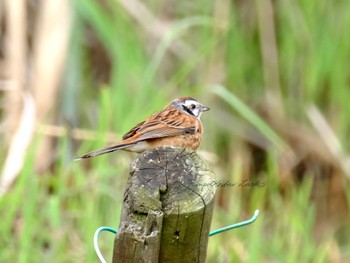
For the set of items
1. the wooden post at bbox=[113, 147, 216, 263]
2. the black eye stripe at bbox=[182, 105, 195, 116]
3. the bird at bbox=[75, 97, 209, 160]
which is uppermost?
the black eye stripe at bbox=[182, 105, 195, 116]

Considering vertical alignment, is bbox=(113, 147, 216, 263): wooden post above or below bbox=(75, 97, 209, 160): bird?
below

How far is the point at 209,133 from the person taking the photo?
7.43m

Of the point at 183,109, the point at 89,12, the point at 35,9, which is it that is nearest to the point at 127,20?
the point at 89,12

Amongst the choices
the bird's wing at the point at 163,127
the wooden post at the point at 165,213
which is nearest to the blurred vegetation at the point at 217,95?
the bird's wing at the point at 163,127

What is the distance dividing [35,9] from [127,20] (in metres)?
0.78

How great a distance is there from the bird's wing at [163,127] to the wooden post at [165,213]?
4.68ft

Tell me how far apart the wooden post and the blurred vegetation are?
8.50ft

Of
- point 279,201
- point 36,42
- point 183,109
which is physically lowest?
point 279,201

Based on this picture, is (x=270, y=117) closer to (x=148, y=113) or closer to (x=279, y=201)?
(x=279, y=201)

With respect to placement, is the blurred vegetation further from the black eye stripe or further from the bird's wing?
the bird's wing

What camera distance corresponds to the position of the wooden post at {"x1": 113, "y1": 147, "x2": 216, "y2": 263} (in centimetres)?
286

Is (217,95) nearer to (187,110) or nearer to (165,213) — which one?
(187,110)

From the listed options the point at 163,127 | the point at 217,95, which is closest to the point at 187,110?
the point at 163,127

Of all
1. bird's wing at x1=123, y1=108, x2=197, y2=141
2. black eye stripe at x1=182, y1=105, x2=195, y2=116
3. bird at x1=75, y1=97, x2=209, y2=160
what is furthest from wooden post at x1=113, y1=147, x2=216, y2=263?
black eye stripe at x1=182, y1=105, x2=195, y2=116
